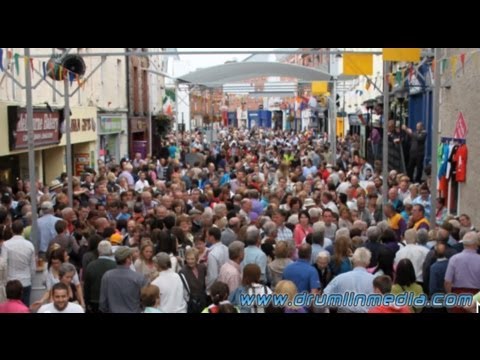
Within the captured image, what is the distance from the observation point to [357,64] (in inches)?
552

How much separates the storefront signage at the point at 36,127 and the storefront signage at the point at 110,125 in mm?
6560

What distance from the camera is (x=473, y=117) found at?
14.1 metres

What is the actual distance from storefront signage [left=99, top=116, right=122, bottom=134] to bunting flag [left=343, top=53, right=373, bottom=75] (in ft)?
42.1

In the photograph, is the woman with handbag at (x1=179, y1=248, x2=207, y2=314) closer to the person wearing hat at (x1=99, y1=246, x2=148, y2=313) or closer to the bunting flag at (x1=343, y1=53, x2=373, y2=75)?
the person wearing hat at (x1=99, y1=246, x2=148, y2=313)

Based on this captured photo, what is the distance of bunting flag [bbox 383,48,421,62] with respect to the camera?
34.6ft

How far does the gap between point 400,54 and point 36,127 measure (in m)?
9.22

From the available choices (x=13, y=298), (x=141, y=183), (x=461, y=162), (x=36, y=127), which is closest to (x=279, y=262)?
(x=13, y=298)

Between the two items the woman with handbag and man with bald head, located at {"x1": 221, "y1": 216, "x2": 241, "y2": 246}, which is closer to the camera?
the woman with handbag

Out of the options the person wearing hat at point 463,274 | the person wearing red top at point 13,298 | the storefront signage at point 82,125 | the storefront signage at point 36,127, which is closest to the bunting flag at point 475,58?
the person wearing hat at point 463,274

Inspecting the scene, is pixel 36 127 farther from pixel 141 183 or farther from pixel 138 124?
pixel 138 124

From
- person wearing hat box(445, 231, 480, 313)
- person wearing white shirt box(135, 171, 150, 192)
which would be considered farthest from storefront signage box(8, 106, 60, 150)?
person wearing hat box(445, 231, 480, 313)

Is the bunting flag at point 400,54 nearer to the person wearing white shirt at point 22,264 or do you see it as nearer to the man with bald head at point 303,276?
the man with bald head at point 303,276
